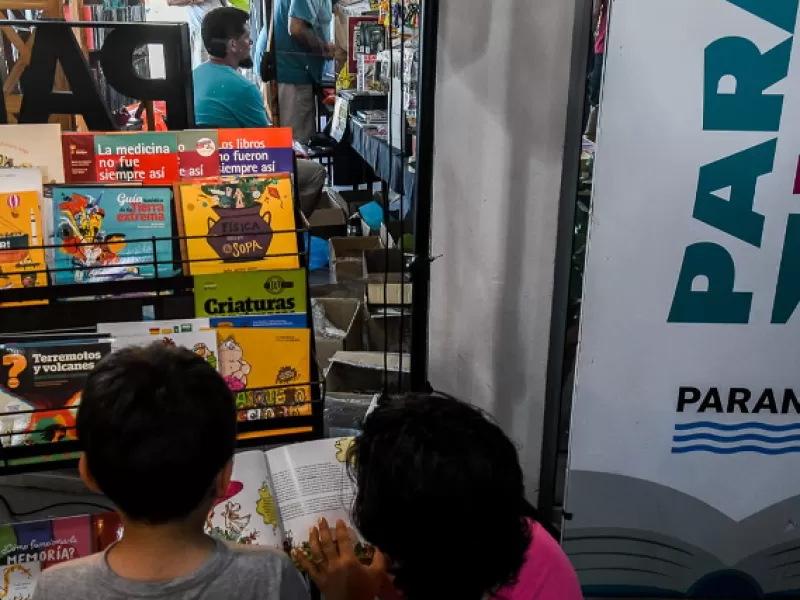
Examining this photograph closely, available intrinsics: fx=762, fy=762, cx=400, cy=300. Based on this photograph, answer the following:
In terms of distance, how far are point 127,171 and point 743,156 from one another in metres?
1.15

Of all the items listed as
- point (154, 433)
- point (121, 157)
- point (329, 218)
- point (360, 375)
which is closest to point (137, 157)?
point (121, 157)

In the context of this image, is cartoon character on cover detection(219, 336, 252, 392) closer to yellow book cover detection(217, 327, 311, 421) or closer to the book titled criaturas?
yellow book cover detection(217, 327, 311, 421)

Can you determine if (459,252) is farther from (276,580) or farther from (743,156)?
(276,580)

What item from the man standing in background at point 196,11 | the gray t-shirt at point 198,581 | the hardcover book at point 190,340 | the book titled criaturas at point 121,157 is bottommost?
the gray t-shirt at point 198,581

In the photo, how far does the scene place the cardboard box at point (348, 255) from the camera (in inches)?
116

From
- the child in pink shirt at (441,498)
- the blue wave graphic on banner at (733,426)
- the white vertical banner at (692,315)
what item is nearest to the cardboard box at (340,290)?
the white vertical banner at (692,315)

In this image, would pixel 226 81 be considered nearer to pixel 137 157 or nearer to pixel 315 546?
pixel 137 157

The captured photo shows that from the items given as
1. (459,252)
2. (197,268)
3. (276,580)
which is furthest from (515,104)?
(276,580)

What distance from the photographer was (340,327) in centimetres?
245

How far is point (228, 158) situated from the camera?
1.32 m

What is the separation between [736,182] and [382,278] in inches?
51.8

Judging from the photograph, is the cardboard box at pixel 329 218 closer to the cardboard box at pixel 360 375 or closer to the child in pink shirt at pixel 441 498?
the cardboard box at pixel 360 375

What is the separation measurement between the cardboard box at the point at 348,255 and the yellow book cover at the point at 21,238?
5.80 feet

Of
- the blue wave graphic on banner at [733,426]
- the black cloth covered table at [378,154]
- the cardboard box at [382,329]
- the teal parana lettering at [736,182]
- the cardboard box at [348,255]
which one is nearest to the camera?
the teal parana lettering at [736,182]
